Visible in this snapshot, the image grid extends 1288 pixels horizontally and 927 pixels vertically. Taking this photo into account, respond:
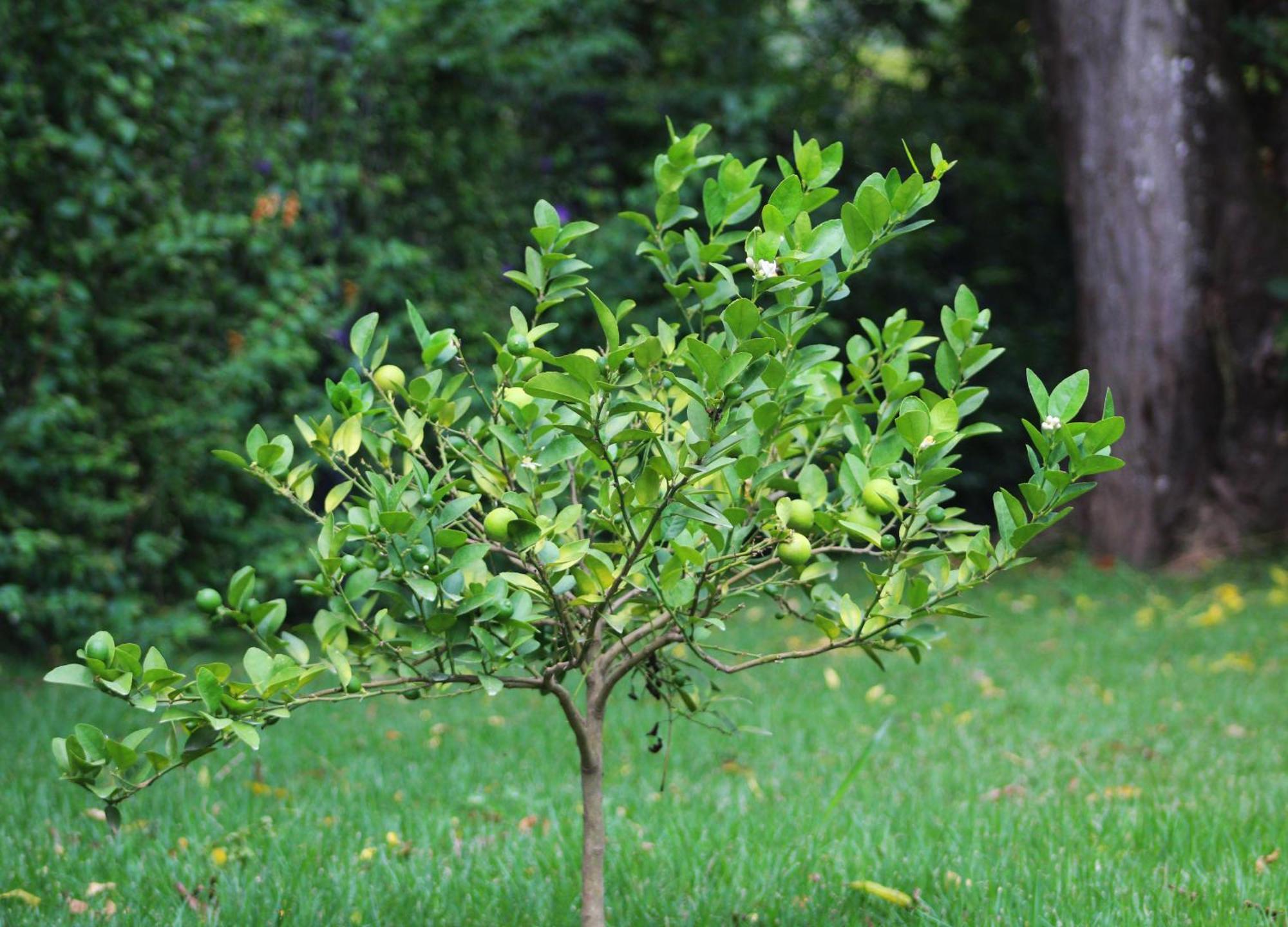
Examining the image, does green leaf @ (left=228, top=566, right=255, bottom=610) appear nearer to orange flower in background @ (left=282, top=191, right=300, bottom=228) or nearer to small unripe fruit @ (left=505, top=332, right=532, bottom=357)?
small unripe fruit @ (left=505, top=332, right=532, bottom=357)

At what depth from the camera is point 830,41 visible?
32.5 feet

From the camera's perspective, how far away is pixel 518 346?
4.58 ft

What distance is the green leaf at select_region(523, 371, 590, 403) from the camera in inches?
46.9

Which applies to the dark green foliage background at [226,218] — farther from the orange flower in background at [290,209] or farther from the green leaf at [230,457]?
the green leaf at [230,457]

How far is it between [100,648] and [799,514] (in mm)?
841

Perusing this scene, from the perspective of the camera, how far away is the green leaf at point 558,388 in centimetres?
119

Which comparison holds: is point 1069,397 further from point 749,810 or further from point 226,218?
point 226,218

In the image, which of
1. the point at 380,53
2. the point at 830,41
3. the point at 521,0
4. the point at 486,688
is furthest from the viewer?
the point at 830,41

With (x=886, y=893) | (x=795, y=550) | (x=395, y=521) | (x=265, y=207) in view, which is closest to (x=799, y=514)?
(x=795, y=550)

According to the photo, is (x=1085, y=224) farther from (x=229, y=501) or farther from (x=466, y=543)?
(x=466, y=543)

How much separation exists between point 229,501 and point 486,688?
156 inches

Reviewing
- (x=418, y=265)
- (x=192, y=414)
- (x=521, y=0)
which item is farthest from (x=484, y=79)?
(x=192, y=414)

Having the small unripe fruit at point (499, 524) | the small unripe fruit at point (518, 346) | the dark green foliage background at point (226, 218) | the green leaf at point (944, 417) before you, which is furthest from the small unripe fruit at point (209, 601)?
the dark green foliage background at point (226, 218)

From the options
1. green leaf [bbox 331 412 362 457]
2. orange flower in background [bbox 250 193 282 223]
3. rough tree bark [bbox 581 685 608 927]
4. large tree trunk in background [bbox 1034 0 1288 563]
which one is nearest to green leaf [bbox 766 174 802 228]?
green leaf [bbox 331 412 362 457]
